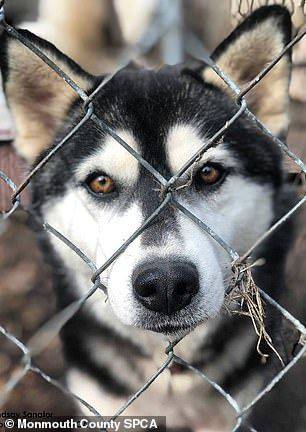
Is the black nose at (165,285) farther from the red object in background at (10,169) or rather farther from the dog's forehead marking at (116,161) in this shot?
the red object in background at (10,169)

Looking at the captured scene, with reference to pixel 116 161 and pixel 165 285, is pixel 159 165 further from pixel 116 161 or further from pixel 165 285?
pixel 165 285

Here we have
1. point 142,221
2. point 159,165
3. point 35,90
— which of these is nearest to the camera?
point 142,221

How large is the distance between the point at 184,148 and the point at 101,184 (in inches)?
9.5

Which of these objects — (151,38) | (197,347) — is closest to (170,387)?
(197,347)

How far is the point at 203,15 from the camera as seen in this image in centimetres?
248

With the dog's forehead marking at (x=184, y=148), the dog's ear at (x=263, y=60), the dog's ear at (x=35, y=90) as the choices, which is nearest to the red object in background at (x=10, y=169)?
the dog's ear at (x=35, y=90)

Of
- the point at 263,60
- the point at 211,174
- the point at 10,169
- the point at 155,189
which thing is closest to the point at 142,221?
the point at 155,189

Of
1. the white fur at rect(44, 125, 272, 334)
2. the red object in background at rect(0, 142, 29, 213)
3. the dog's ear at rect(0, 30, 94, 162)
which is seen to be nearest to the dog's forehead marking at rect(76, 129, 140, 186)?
the white fur at rect(44, 125, 272, 334)

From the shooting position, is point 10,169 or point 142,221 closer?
point 142,221

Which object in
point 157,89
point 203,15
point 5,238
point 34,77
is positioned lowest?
point 5,238

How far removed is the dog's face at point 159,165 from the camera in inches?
42.4

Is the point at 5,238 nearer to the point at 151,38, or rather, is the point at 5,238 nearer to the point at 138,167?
the point at 138,167

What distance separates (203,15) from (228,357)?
5.29 ft

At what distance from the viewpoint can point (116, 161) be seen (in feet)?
4.44
